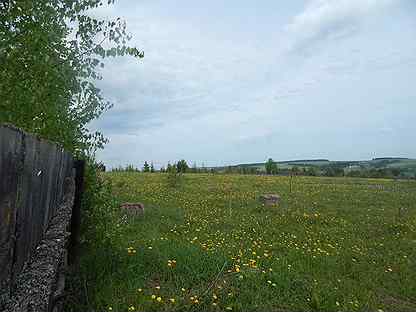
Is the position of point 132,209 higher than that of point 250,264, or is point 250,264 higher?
point 132,209

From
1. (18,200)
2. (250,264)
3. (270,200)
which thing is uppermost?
(18,200)

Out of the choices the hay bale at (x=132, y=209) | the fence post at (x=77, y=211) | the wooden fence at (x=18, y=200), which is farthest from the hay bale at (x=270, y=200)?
the wooden fence at (x=18, y=200)

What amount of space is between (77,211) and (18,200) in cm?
360

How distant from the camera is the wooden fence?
127cm

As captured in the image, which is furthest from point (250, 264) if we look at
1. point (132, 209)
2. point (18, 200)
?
point (132, 209)

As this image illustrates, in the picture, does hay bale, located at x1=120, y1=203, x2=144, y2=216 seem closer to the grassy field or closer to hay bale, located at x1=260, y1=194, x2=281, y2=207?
the grassy field

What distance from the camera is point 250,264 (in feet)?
18.4

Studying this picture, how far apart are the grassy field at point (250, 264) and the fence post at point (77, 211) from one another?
31 cm

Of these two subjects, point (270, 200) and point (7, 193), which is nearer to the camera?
point (7, 193)

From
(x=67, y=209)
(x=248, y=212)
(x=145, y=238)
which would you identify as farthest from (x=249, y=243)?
(x=67, y=209)

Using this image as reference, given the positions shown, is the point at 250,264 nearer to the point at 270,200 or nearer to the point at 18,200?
the point at 18,200

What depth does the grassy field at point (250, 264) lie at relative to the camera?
455cm

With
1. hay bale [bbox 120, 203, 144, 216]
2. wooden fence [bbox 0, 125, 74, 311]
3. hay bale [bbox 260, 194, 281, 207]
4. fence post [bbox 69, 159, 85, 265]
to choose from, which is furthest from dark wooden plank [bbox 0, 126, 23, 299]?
hay bale [bbox 260, 194, 281, 207]

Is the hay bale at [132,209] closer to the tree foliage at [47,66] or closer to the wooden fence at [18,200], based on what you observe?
the tree foliage at [47,66]
